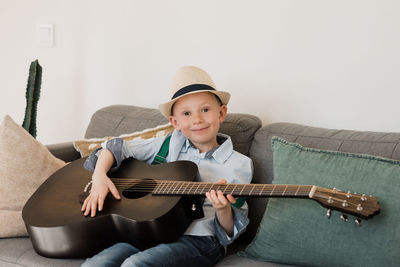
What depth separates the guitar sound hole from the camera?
1.55 m

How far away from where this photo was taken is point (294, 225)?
1.41 m

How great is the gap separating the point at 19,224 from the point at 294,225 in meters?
0.95

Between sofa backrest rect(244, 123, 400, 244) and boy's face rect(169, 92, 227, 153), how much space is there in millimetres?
198

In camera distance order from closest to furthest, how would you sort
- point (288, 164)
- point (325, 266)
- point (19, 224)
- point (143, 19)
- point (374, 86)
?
point (325, 266), point (288, 164), point (19, 224), point (374, 86), point (143, 19)

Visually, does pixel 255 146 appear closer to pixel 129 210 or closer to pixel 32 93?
pixel 129 210

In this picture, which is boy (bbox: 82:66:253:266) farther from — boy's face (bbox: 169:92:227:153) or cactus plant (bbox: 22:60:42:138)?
cactus plant (bbox: 22:60:42:138)

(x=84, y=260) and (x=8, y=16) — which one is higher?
(x=8, y=16)

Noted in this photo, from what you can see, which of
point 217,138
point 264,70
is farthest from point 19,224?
point 264,70

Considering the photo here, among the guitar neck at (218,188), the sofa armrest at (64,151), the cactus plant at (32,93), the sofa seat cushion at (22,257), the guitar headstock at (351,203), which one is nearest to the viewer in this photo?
the guitar headstock at (351,203)

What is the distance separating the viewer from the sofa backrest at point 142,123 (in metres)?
1.89

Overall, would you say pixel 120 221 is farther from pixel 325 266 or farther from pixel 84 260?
pixel 325 266

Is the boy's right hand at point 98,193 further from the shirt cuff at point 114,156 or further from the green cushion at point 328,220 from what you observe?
the green cushion at point 328,220

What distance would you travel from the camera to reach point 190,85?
1.73 metres

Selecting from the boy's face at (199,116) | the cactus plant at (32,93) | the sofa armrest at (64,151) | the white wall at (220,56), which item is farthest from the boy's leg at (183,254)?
the cactus plant at (32,93)
